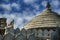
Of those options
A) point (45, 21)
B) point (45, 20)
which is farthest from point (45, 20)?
point (45, 21)

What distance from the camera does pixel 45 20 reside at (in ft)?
112

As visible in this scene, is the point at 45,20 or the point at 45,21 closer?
the point at 45,21

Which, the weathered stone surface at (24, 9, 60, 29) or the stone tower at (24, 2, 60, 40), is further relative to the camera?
the weathered stone surface at (24, 9, 60, 29)

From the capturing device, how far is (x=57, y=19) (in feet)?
112

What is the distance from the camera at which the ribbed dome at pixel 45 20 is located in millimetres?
33312

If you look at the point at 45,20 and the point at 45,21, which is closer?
the point at 45,21

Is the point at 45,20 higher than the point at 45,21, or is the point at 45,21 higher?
the point at 45,20

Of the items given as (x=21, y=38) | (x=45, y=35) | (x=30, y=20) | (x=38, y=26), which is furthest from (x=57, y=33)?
(x=30, y=20)

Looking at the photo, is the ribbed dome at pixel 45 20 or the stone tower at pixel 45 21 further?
the ribbed dome at pixel 45 20

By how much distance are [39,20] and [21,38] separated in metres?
18.4

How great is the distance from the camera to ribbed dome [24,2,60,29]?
33.3 m

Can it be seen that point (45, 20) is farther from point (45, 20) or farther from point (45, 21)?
point (45, 21)

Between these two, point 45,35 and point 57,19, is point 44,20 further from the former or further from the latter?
point 45,35

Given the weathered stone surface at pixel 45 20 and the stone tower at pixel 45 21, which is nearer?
the stone tower at pixel 45 21
